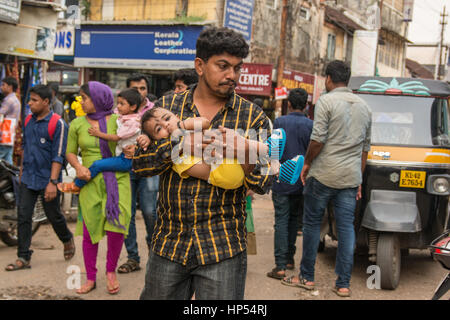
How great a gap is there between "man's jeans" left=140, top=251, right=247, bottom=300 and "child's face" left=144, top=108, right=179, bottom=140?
582mm

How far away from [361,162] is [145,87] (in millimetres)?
2345

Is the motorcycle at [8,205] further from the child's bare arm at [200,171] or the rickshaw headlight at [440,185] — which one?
the rickshaw headlight at [440,185]

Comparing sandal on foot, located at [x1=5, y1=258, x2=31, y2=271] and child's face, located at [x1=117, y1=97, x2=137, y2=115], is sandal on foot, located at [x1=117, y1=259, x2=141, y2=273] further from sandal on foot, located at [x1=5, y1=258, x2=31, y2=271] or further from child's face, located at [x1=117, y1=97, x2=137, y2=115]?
child's face, located at [x1=117, y1=97, x2=137, y2=115]

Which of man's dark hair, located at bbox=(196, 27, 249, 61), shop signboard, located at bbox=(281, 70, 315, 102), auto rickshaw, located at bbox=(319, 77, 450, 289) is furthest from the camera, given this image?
shop signboard, located at bbox=(281, 70, 315, 102)

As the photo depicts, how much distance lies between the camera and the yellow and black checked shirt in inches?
90.6

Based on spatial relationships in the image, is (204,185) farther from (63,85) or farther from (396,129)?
(63,85)

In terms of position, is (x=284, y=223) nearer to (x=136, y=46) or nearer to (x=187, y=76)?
(x=187, y=76)

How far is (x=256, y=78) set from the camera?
1825cm

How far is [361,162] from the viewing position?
487 cm

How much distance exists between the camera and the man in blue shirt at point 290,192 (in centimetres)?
534

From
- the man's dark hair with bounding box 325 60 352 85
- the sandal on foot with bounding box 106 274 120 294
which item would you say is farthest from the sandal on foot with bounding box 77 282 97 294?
the man's dark hair with bounding box 325 60 352 85

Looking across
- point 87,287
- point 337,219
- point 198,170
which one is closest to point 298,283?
point 337,219
